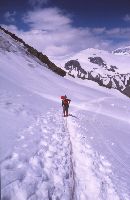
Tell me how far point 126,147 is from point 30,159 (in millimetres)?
8543

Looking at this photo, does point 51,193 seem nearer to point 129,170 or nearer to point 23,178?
point 23,178

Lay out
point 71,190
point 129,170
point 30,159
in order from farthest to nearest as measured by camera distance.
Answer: point 129,170 < point 30,159 < point 71,190

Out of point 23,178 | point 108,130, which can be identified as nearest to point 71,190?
point 23,178

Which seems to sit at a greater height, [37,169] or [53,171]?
[37,169]

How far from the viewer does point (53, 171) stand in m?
9.90

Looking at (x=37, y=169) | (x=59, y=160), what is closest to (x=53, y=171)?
(x=37, y=169)

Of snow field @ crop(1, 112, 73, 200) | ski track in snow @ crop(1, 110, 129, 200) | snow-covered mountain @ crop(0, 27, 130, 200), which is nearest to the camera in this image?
snow field @ crop(1, 112, 73, 200)

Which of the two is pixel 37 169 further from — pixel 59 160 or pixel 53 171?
pixel 59 160

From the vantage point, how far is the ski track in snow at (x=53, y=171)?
8047 millimetres

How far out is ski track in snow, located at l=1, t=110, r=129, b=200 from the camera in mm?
8047

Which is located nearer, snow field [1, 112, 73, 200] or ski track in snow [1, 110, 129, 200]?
snow field [1, 112, 73, 200]

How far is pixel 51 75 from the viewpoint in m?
43.1

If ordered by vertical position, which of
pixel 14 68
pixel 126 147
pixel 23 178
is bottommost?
pixel 126 147

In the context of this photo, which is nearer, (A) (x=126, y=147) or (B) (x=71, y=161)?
(B) (x=71, y=161)
